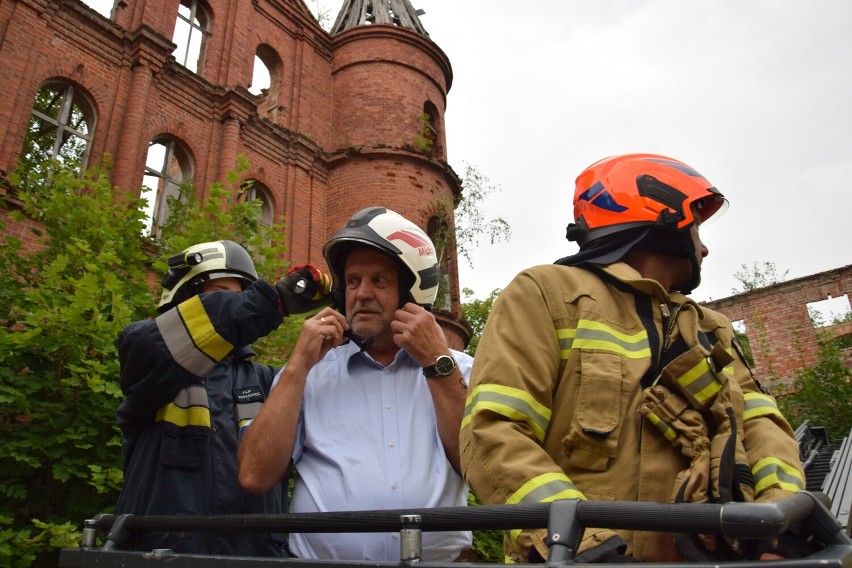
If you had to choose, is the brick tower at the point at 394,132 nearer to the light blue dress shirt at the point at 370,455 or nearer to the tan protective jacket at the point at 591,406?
the light blue dress shirt at the point at 370,455

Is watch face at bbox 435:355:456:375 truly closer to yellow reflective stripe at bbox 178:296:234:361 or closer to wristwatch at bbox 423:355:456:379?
wristwatch at bbox 423:355:456:379

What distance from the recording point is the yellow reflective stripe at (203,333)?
2238mm

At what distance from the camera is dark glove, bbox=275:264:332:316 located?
105 inches

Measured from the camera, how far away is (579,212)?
212 cm

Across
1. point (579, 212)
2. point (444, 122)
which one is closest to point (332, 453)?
point (579, 212)

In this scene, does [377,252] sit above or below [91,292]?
below

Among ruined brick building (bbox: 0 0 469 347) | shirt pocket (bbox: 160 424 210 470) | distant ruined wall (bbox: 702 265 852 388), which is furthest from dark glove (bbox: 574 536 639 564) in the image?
distant ruined wall (bbox: 702 265 852 388)

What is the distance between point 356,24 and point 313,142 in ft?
16.0

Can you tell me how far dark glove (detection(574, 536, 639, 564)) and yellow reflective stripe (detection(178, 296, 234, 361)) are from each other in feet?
4.86

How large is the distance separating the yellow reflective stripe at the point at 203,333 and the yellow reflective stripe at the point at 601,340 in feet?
4.03

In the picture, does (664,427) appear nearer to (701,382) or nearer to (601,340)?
(701,382)

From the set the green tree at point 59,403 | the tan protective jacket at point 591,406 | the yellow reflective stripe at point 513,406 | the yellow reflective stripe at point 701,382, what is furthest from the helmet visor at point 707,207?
the green tree at point 59,403

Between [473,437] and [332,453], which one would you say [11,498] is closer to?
[332,453]

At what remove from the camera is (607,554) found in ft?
4.05
